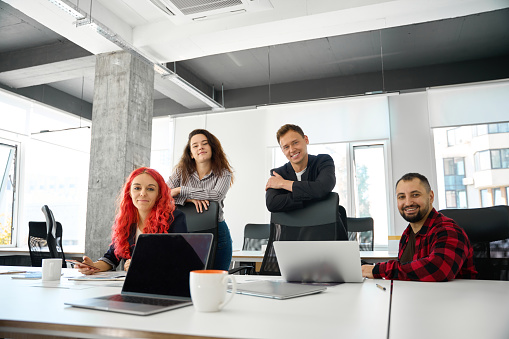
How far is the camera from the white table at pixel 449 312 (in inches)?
29.2

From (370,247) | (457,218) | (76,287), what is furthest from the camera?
(370,247)

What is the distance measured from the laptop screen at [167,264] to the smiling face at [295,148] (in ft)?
4.29

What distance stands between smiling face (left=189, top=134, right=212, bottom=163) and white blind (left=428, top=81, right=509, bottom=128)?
4459 mm

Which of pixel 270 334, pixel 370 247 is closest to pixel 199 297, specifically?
pixel 270 334

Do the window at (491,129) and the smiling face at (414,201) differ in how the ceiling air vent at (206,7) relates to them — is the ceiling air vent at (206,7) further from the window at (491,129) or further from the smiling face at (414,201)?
the window at (491,129)

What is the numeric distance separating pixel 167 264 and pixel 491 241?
1.95m

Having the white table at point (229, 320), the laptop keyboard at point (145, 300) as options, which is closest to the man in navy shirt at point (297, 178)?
the white table at point (229, 320)

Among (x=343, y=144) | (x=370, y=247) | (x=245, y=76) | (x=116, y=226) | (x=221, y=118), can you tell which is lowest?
(x=370, y=247)

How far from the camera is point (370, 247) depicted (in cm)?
443

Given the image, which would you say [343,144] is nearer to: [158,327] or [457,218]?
[457,218]

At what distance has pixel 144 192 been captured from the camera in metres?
2.17

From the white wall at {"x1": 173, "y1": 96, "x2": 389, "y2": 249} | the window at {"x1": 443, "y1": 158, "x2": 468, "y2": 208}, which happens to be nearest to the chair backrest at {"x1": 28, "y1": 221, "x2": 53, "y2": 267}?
the white wall at {"x1": 173, "y1": 96, "x2": 389, "y2": 249}

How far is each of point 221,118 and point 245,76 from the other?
A: 90 centimetres

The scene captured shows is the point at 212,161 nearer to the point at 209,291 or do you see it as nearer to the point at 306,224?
the point at 306,224
